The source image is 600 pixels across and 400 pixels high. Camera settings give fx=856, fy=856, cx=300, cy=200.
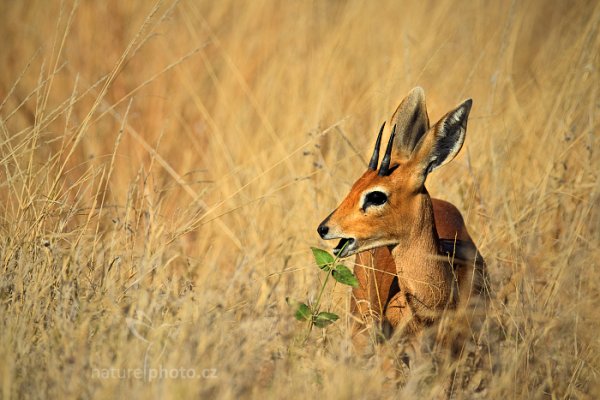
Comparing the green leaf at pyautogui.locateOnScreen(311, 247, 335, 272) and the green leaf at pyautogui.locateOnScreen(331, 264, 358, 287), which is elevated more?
the green leaf at pyautogui.locateOnScreen(311, 247, 335, 272)

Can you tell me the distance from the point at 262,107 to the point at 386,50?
1.29 meters

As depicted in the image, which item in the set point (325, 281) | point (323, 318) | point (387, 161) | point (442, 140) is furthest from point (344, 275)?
point (442, 140)

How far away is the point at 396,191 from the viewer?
387 centimetres

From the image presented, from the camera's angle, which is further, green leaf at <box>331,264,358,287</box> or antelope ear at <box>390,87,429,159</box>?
antelope ear at <box>390,87,429,159</box>

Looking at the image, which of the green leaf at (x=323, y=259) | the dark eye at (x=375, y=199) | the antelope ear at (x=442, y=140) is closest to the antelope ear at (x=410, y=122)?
the antelope ear at (x=442, y=140)

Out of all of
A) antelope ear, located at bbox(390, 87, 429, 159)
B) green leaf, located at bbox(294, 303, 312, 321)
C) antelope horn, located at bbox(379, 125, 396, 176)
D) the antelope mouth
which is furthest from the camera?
antelope ear, located at bbox(390, 87, 429, 159)

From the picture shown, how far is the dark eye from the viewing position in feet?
12.5

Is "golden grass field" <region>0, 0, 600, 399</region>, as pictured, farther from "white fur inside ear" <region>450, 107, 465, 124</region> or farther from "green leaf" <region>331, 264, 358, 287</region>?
"white fur inside ear" <region>450, 107, 465, 124</region>

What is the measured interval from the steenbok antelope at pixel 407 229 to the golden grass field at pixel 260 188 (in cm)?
23

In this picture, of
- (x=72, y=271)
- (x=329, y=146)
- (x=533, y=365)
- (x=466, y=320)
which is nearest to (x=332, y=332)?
(x=466, y=320)

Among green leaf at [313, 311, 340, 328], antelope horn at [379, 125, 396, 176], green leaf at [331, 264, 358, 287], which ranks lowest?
green leaf at [313, 311, 340, 328]

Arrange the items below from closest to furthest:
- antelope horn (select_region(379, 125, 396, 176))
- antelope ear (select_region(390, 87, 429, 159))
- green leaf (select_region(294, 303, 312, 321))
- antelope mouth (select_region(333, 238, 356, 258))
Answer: green leaf (select_region(294, 303, 312, 321))
antelope mouth (select_region(333, 238, 356, 258))
antelope horn (select_region(379, 125, 396, 176))
antelope ear (select_region(390, 87, 429, 159))

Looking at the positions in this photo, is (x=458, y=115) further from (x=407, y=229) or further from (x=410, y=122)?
(x=407, y=229)

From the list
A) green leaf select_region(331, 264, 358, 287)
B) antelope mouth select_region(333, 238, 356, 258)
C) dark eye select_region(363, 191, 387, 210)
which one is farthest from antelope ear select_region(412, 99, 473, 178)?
green leaf select_region(331, 264, 358, 287)
